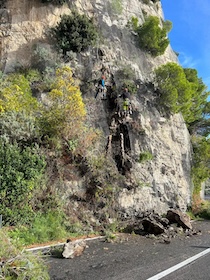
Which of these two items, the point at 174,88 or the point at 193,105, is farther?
the point at 193,105

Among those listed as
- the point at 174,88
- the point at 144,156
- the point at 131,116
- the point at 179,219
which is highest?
the point at 174,88

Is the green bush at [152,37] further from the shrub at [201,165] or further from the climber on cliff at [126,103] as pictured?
the shrub at [201,165]

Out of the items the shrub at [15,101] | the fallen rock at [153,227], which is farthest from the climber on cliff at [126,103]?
the fallen rock at [153,227]

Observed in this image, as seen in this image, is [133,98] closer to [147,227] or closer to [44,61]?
[44,61]

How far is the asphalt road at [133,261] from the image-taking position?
5172 millimetres

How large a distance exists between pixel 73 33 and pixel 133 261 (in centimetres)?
1235

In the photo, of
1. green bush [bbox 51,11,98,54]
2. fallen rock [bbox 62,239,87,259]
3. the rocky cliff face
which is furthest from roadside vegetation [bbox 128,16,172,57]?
fallen rock [bbox 62,239,87,259]

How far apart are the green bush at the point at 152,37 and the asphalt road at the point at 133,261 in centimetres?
1293

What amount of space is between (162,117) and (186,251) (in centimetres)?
953

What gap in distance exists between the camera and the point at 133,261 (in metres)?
6.19

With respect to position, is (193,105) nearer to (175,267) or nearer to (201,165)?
(201,165)

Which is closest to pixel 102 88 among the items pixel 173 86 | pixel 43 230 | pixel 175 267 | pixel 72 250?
pixel 173 86

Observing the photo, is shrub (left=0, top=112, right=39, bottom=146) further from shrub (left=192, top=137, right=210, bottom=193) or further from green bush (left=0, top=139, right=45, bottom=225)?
shrub (left=192, top=137, right=210, bottom=193)

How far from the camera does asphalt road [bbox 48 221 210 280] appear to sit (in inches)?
204
